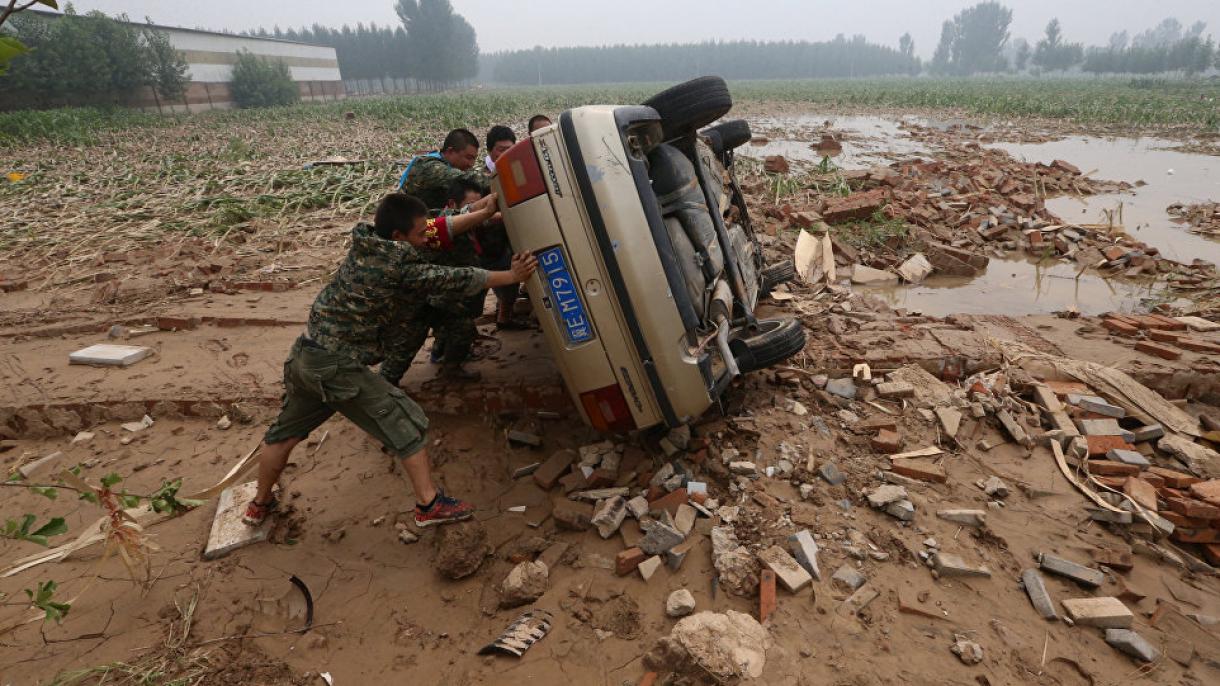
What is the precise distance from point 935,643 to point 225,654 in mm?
2988

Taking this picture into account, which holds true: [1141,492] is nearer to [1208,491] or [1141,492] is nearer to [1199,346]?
[1208,491]

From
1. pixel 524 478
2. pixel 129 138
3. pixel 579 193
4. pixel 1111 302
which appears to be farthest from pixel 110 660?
pixel 129 138

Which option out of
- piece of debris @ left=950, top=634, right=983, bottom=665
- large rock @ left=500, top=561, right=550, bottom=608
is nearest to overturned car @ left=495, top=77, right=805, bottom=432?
large rock @ left=500, top=561, right=550, bottom=608

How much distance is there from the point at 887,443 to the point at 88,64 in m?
46.3

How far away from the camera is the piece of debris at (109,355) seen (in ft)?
15.9

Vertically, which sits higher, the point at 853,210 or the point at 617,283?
the point at 617,283

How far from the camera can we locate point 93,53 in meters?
33.3

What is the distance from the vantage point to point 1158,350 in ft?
13.5

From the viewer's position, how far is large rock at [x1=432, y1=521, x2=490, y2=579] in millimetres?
2869

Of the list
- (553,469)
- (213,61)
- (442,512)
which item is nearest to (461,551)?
(442,512)

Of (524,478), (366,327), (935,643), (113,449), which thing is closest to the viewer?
(935,643)

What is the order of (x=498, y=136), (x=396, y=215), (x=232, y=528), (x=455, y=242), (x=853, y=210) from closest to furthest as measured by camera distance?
(x=396, y=215) < (x=232, y=528) < (x=455, y=242) < (x=498, y=136) < (x=853, y=210)

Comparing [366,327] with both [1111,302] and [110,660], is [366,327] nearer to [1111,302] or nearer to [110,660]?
[110,660]

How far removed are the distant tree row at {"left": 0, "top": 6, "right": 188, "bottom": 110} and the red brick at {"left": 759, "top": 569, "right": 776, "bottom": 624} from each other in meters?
42.4
